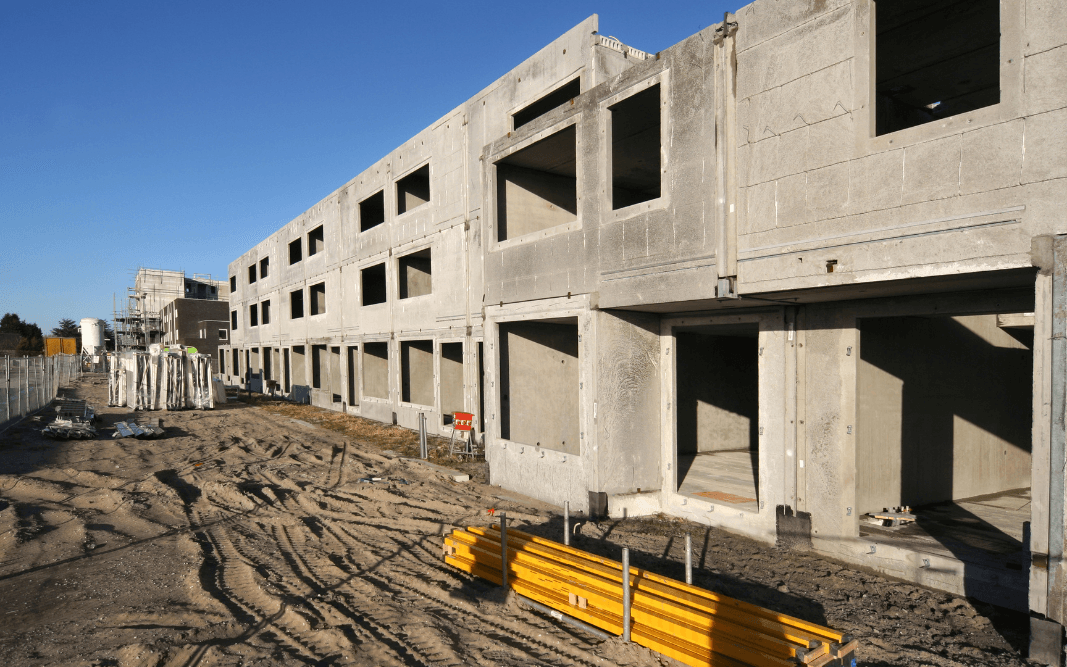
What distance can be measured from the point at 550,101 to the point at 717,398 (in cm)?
888

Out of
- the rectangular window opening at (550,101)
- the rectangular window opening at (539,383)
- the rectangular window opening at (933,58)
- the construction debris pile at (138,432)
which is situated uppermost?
the rectangular window opening at (550,101)

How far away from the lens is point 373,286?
86.7 ft

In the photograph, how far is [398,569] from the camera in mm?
7410

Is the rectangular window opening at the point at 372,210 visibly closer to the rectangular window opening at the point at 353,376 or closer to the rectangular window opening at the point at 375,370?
the rectangular window opening at the point at 375,370

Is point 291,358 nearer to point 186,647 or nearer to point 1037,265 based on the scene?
point 186,647

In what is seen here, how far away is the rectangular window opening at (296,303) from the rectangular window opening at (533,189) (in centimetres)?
2180

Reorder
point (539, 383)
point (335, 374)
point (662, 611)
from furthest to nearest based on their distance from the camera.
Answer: point (335, 374) → point (539, 383) → point (662, 611)

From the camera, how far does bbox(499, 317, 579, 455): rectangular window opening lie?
11.7 meters

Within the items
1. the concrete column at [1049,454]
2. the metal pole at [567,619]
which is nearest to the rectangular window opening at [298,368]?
the metal pole at [567,619]

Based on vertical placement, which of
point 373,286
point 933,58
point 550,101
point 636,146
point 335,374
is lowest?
point 335,374

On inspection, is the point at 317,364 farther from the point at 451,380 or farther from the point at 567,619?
the point at 567,619

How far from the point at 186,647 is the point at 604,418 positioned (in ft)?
19.8

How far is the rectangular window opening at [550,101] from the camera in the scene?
14156 mm

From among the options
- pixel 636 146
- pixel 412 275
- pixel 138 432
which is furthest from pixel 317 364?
pixel 636 146
